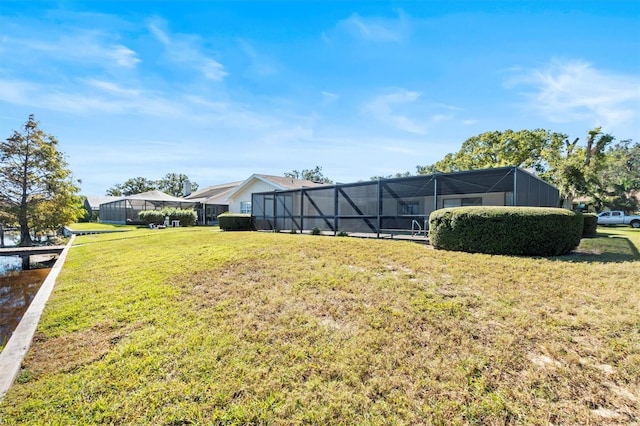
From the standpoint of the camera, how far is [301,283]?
5008mm

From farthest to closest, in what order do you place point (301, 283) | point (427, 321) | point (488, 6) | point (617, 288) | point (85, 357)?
point (488, 6), point (301, 283), point (617, 288), point (427, 321), point (85, 357)

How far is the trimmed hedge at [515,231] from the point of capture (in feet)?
21.1

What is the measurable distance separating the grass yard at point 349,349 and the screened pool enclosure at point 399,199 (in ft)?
16.4

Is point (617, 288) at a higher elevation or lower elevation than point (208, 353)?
higher

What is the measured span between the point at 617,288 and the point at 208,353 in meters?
5.77

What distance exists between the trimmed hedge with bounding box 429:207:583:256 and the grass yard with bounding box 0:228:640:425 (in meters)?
0.96

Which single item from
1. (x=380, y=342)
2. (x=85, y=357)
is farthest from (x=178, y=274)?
(x=380, y=342)

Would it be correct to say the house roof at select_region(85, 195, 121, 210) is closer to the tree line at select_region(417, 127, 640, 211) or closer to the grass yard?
the grass yard

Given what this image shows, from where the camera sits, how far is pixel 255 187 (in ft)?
70.3

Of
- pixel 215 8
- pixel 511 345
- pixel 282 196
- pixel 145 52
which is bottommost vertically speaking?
pixel 511 345

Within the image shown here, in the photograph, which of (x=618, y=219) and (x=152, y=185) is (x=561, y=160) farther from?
(x=152, y=185)

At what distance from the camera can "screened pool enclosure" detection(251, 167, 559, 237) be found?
33.2 feet

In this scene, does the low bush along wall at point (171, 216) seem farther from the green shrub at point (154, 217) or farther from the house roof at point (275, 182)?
the house roof at point (275, 182)

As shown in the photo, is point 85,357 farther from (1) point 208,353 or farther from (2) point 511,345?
(2) point 511,345
